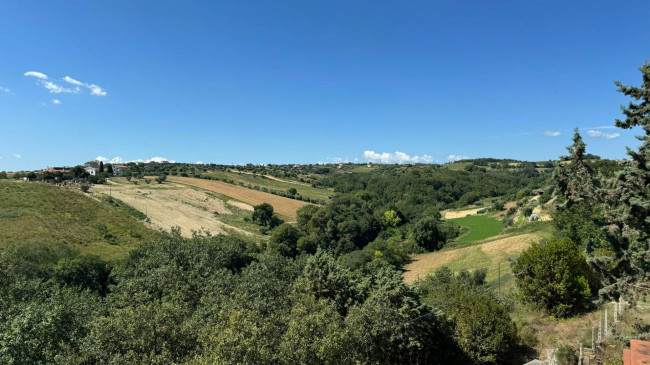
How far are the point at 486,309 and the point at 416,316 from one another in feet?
15.8

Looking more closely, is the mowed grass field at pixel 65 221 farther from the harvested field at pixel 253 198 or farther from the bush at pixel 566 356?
the bush at pixel 566 356

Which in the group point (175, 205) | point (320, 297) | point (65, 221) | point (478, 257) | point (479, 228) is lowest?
point (478, 257)

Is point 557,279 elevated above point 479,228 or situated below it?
above

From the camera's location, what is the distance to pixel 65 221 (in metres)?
51.7

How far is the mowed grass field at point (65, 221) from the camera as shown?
44.2 m

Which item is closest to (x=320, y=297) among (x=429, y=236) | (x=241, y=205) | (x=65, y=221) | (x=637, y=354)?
(x=637, y=354)

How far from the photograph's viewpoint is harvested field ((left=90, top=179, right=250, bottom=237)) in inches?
2788

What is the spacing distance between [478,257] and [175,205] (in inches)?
2688

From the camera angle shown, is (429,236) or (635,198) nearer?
(635,198)

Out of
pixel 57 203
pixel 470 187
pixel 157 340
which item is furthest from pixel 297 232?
pixel 470 187

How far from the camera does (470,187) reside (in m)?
167

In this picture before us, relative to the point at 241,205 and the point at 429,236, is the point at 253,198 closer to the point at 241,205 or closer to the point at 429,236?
the point at 241,205

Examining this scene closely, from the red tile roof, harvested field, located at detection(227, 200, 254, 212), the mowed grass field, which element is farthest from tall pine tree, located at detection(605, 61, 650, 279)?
harvested field, located at detection(227, 200, 254, 212)

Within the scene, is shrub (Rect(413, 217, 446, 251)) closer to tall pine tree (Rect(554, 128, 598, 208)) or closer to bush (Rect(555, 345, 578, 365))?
bush (Rect(555, 345, 578, 365))
